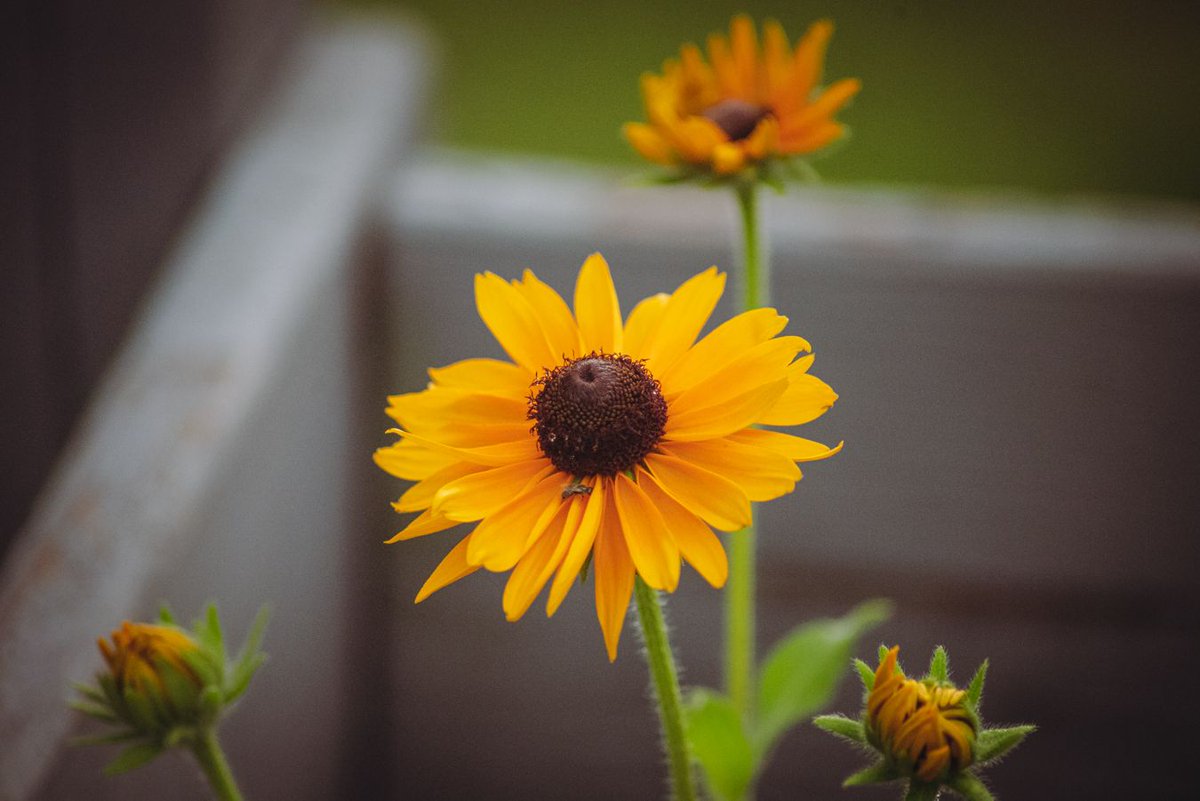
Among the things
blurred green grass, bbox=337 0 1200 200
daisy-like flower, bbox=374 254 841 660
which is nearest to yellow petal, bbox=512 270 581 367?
daisy-like flower, bbox=374 254 841 660

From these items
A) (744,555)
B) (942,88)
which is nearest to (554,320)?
(744,555)

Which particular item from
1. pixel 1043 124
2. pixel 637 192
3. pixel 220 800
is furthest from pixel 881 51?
pixel 220 800

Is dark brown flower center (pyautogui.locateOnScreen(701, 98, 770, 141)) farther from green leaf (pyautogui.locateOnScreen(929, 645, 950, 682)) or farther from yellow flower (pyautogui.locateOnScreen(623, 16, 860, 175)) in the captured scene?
green leaf (pyautogui.locateOnScreen(929, 645, 950, 682))

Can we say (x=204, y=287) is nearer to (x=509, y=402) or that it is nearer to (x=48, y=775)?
(x=48, y=775)

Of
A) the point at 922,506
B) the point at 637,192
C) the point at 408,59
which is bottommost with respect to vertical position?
the point at 922,506

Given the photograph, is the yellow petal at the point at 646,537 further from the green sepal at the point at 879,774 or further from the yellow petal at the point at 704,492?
the green sepal at the point at 879,774

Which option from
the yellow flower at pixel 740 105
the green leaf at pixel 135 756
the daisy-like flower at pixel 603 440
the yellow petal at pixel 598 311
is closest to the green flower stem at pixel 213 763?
the green leaf at pixel 135 756

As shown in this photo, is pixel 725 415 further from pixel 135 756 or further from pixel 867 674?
pixel 135 756
